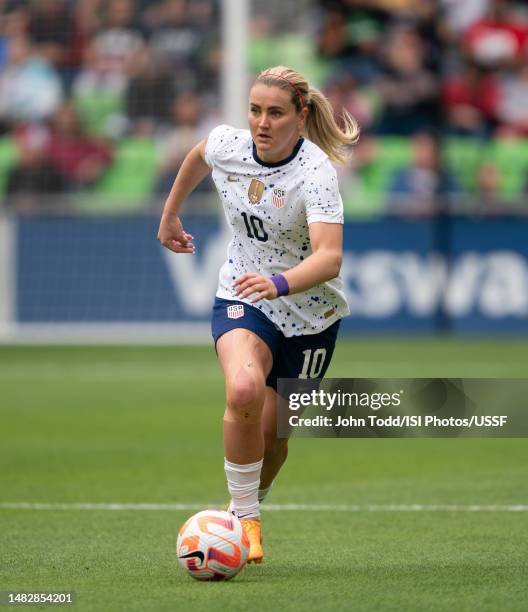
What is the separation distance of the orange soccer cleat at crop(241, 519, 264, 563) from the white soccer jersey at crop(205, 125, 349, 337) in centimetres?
81

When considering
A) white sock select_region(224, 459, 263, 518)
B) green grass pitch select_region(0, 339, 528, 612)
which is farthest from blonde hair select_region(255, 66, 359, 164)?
green grass pitch select_region(0, 339, 528, 612)

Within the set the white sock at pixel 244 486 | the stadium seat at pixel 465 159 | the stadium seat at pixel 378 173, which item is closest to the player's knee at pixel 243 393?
the white sock at pixel 244 486

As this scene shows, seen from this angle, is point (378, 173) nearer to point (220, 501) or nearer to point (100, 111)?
point (100, 111)

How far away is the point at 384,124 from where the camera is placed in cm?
2166

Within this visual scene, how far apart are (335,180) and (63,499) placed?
9.32ft

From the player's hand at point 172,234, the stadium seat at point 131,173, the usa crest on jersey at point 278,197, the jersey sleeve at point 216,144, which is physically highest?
the jersey sleeve at point 216,144

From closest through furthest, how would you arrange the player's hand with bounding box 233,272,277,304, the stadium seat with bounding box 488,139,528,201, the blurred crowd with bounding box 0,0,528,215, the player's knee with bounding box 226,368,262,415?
the player's hand with bounding box 233,272,277,304, the player's knee with bounding box 226,368,262,415, the stadium seat with bounding box 488,139,528,201, the blurred crowd with bounding box 0,0,528,215

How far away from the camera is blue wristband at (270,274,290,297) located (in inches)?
212

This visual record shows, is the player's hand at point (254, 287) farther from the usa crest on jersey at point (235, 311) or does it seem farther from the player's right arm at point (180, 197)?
the player's right arm at point (180, 197)

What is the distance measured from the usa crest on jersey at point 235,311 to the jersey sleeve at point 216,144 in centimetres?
64

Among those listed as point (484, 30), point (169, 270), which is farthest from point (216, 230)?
point (484, 30)

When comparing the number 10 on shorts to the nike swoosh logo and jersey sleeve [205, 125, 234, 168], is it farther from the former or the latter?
the nike swoosh logo

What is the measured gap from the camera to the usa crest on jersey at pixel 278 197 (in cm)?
602

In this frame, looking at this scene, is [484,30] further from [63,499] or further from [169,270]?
[63,499]
